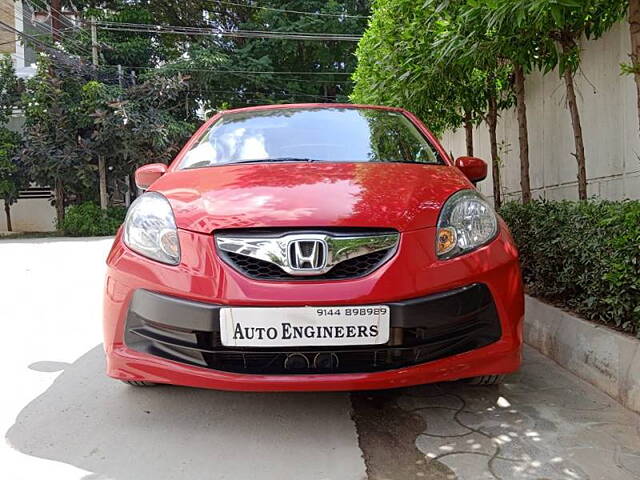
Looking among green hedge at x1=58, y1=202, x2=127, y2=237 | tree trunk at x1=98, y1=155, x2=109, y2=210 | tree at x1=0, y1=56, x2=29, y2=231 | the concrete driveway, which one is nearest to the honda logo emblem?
the concrete driveway

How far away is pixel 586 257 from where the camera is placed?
2986 mm

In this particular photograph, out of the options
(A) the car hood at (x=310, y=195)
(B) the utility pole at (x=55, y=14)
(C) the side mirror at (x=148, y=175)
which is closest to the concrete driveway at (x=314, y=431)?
(A) the car hood at (x=310, y=195)

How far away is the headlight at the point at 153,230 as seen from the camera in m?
2.34

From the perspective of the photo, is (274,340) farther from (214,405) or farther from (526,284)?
(526,284)

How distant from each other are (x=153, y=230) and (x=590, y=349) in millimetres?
2173

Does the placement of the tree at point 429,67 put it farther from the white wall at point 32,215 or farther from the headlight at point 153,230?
the white wall at point 32,215

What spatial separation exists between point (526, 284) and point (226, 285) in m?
2.59

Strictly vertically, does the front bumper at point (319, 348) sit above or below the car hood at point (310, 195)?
below

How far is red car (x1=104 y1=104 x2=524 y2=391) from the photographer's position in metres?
2.15

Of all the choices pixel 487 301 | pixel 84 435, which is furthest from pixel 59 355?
pixel 487 301

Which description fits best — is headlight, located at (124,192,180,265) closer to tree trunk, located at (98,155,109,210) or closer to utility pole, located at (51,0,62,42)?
tree trunk, located at (98,155,109,210)

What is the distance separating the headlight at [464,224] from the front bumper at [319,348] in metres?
0.06

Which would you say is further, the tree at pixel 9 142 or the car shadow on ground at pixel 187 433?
the tree at pixel 9 142

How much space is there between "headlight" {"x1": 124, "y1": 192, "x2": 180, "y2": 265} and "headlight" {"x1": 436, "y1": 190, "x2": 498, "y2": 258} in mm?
1064
